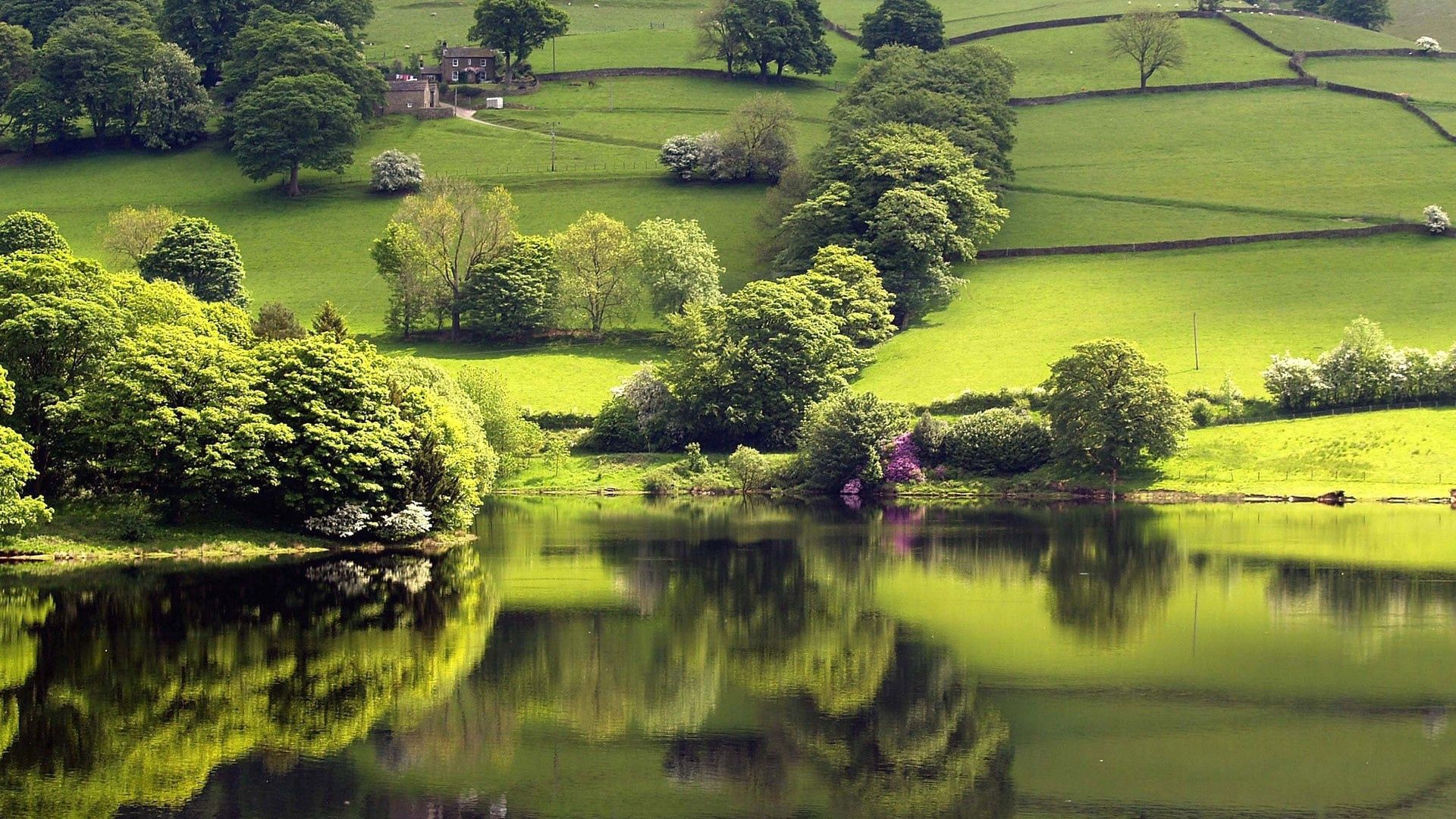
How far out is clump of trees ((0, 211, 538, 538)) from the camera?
6569 centimetres

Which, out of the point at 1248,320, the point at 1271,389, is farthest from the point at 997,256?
the point at 1271,389

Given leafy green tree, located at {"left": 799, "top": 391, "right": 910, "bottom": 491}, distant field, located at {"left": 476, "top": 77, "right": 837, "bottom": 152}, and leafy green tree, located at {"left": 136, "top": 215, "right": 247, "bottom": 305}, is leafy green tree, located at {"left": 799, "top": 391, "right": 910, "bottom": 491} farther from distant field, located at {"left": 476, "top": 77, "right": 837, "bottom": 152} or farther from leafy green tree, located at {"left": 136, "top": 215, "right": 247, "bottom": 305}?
distant field, located at {"left": 476, "top": 77, "right": 837, "bottom": 152}

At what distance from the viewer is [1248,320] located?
107 metres

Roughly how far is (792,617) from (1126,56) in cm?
13004

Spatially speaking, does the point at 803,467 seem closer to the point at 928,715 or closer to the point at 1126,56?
the point at 928,715

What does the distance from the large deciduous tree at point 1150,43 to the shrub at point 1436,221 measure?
46.0 meters

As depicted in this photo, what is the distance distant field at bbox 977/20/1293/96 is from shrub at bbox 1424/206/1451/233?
140 ft

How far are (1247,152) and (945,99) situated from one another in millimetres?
27727

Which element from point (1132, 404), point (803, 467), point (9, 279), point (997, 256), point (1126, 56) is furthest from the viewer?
point (1126, 56)

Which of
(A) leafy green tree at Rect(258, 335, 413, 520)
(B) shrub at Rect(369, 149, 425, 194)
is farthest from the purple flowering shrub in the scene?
(B) shrub at Rect(369, 149, 425, 194)

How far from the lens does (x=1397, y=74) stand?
15725cm

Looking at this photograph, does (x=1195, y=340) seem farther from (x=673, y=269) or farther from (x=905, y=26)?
(x=905, y=26)

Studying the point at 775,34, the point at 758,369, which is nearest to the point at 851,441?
the point at 758,369

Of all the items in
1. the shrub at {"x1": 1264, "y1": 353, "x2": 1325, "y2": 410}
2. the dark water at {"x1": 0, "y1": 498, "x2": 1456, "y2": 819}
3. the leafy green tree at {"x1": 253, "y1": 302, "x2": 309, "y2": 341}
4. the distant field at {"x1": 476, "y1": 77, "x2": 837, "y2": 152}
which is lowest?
the dark water at {"x1": 0, "y1": 498, "x2": 1456, "y2": 819}
